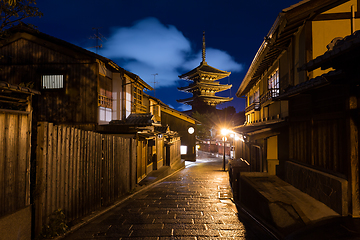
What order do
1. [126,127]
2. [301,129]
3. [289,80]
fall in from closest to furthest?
[301,129]
[289,80]
[126,127]

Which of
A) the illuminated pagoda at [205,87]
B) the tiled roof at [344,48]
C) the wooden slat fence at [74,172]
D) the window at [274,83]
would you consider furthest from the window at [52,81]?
the illuminated pagoda at [205,87]

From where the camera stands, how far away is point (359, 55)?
12.5 feet

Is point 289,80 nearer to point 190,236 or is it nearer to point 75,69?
point 190,236

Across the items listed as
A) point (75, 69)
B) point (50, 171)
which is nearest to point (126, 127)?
point (75, 69)

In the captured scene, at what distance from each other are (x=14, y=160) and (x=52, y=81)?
10.1m

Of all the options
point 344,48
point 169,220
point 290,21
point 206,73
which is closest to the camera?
point 344,48

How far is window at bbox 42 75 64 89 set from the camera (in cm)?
1251

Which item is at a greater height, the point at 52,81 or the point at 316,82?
the point at 52,81

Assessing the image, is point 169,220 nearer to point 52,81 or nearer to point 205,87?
point 52,81

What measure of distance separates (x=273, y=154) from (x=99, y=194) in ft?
27.3

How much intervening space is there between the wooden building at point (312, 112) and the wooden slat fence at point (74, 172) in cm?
690

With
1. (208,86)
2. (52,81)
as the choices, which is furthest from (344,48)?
(208,86)

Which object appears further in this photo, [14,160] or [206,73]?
[206,73]

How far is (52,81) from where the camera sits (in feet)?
41.3
